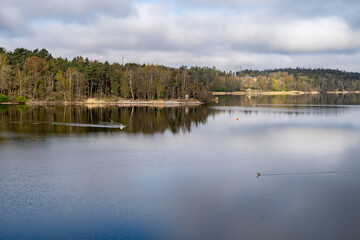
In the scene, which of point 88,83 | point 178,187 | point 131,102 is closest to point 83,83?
point 88,83

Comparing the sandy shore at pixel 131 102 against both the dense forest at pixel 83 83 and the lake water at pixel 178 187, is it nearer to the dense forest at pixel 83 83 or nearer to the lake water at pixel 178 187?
the dense forest at pixel 83 83

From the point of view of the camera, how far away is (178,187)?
61.4 ft

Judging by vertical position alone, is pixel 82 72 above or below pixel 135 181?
above

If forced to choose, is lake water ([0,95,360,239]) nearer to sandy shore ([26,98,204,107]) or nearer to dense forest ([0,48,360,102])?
sandy shore ([26,98,204,107])

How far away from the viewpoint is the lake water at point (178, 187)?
13977mm

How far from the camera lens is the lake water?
14.0 metres

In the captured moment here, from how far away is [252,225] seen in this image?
1422 cm

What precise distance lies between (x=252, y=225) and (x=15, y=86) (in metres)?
86.1

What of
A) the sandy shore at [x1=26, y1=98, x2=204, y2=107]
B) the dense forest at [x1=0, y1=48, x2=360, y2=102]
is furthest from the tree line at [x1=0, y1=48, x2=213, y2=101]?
the sandy shore at [x1=26, y1=98, x2=204, y2=107]

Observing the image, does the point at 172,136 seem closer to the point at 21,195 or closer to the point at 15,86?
the point at 21,195

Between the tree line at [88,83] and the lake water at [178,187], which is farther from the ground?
the tree line at [88,83]

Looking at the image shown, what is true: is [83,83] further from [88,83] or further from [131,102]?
[131,102]

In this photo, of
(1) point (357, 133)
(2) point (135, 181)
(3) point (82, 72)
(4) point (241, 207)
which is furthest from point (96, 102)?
(4) point (241, 207)

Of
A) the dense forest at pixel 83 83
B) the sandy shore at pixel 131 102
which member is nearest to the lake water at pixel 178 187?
the sandy shore at pixel 131 102
